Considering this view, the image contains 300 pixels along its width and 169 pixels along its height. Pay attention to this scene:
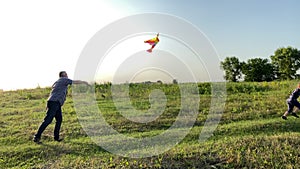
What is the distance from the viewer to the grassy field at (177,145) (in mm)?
9242

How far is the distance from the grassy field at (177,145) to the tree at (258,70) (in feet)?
104

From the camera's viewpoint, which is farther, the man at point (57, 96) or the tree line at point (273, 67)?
the tree line at point (273, 67)

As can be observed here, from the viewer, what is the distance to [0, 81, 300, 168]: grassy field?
9.24 metres

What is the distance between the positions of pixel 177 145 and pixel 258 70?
4146 centimetres

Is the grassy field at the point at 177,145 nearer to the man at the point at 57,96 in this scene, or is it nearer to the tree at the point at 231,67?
the man at the point at 57,96

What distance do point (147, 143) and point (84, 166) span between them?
95.8 inches

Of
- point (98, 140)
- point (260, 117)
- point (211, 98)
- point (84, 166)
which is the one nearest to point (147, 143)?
point (98, 140)

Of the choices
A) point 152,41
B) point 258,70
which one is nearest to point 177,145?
point 152,41

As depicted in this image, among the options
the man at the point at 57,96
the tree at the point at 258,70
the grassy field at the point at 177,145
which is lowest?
the grassy field at the point at 177,145

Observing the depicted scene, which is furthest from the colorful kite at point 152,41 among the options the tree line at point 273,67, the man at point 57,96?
the tree line at point 273,67

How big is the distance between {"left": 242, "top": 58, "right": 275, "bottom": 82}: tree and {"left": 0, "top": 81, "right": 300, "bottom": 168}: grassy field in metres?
31.6

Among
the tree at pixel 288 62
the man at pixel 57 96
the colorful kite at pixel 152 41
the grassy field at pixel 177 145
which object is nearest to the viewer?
the grassy field at pixel 177 145

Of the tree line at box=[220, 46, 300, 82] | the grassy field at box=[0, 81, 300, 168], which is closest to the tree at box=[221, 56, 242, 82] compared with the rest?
the tree line at box=[220, 46, 300, 82]

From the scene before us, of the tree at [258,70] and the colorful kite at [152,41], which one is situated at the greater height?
the tree at [258,70]
